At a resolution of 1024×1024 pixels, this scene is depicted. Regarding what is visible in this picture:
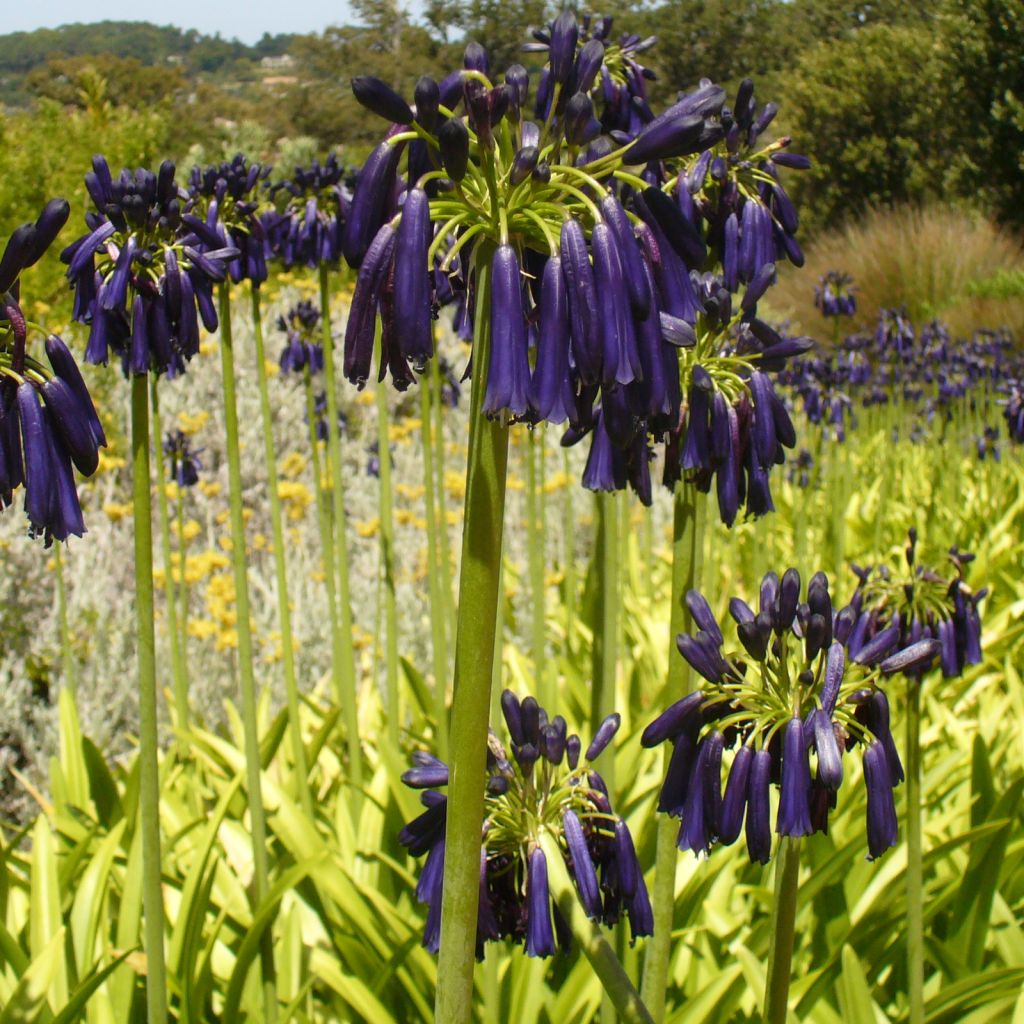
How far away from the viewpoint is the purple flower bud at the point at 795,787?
1400 millimetres

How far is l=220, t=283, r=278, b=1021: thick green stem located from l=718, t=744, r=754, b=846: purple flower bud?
5.44ft

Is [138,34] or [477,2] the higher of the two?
[138,34]

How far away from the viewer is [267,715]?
502 centimetres

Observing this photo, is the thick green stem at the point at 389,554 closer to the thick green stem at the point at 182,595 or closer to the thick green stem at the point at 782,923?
the thick green stem at the point at 182,595

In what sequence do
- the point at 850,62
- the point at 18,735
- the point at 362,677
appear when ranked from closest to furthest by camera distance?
the point at 18,735
the point at 362,677
the point at 850,62

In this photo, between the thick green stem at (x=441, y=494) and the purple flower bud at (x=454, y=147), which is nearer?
the purple flower bud at (x=454, y=147)

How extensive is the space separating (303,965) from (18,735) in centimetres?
305

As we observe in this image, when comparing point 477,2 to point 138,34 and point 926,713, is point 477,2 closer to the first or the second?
point 926,713

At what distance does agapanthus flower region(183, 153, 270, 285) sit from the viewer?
3.03m

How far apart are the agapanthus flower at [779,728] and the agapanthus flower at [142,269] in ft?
4.19

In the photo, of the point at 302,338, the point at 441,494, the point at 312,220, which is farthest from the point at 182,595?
the point at 312,220

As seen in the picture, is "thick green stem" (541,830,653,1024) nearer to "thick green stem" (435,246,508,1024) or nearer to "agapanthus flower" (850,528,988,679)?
"thick green stem" (435,246,508,1024)

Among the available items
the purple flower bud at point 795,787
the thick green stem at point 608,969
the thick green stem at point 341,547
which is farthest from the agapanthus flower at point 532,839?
the thick green stem at point 341,547

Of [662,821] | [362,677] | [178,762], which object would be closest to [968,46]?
[362,677]
